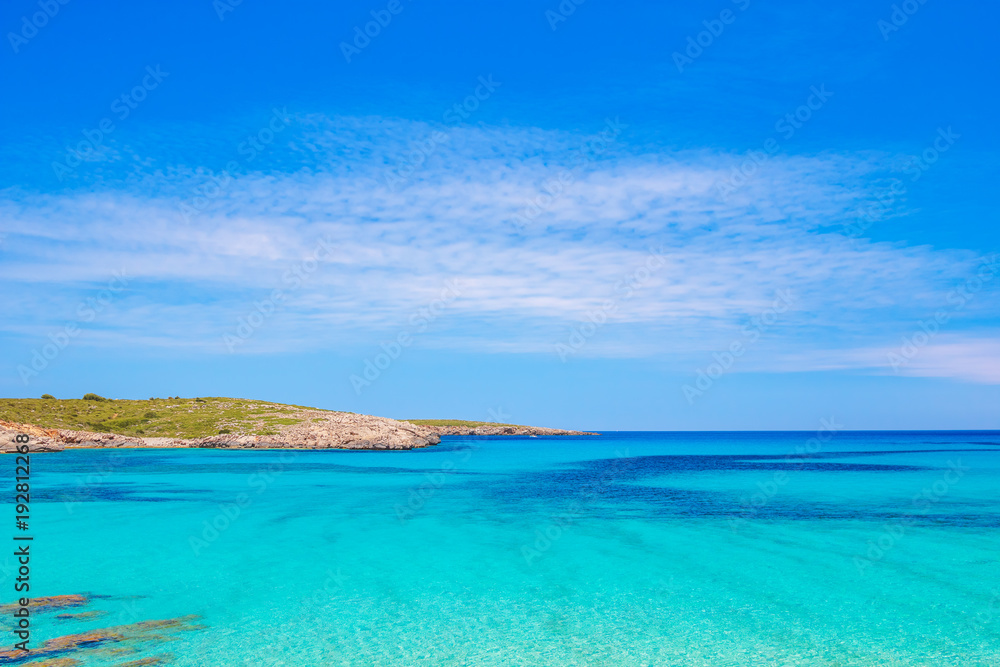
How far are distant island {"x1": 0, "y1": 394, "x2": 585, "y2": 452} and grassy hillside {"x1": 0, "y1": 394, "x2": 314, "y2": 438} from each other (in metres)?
0.14

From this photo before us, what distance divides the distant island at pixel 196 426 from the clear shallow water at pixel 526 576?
66.8m

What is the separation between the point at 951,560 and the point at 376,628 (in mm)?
21127

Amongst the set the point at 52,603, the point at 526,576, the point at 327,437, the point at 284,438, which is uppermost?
the point at 327,437

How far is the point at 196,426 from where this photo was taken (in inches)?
4665

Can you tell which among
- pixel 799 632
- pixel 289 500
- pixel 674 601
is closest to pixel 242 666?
pixel 674 601

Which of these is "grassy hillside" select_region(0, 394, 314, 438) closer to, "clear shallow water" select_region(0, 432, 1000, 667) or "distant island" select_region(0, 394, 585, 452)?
"distant island" select_region(0, 394, 585, 452)

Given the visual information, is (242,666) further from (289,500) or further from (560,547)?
(289,500)

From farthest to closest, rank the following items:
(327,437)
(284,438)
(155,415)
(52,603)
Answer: (155,415)
(327,437)
(284,438)
(52,603)

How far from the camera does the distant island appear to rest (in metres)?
105

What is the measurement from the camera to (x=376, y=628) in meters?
16.7

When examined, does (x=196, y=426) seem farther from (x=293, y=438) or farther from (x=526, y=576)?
(x=526, y=576)

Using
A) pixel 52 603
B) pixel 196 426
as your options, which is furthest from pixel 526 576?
pixel 196 426

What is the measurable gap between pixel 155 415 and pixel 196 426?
12.2 metres

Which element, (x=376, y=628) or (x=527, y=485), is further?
(x=527, y=485)
